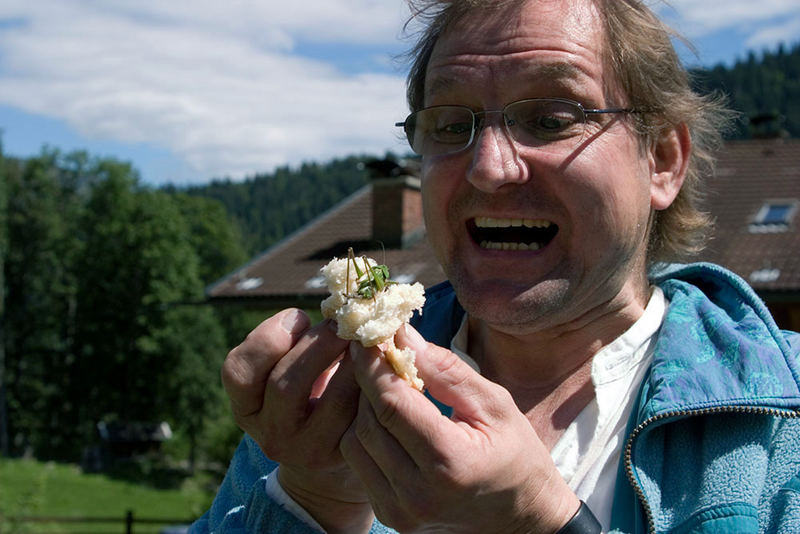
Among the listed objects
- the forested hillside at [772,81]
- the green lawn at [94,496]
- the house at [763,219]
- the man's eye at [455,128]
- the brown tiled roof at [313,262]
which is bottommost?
the green lawn at [94,496]

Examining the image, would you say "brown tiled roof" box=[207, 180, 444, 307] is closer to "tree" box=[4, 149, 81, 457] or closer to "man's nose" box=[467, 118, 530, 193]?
"man's nose" box=[467, 118, 530, 193]

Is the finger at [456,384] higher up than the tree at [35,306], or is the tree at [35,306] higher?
the finger at [456,384]

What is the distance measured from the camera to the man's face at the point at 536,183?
2.08 meters

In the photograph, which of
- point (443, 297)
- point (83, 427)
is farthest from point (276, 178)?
point (443, 297)

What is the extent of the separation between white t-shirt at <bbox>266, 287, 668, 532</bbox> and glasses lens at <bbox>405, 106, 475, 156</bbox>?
0.68 m

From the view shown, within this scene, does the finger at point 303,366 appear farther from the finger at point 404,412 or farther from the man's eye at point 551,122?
the man's eye at point 551,122

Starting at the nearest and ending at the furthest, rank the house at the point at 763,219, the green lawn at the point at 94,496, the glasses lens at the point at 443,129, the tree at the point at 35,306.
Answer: the glasses lens at the point at 443,129, the house at the point at 763,219, the green lawn at the point at 94,496, the tree at the point at 35,306

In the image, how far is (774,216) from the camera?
1530 cm

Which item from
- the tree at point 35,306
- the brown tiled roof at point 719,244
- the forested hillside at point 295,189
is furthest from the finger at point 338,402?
the forested hillside at point 295,189

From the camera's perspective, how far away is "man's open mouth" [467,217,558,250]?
2119mm

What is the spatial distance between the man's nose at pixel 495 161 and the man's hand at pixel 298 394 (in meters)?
0.54

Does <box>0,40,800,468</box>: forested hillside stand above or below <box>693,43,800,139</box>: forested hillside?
below

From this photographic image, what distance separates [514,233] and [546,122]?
0.29 meters

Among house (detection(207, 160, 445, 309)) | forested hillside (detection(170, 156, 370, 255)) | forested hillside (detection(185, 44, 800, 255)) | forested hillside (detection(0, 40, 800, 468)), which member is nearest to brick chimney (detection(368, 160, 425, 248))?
house (detection(207, 160, 445, 309))
